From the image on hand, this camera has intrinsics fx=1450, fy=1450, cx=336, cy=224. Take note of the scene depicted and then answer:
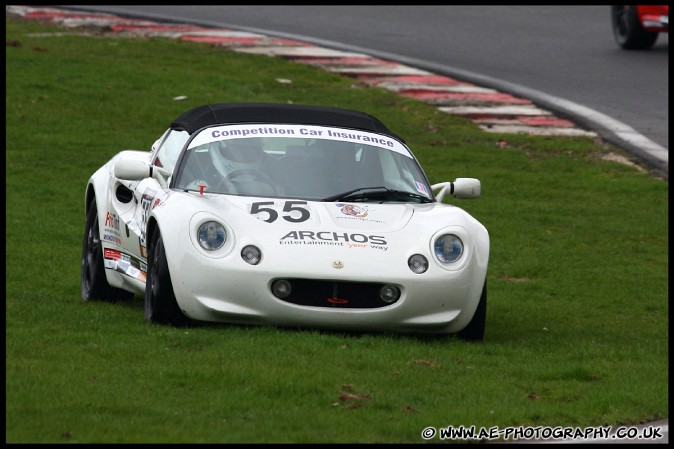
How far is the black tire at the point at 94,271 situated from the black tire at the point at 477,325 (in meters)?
2.62

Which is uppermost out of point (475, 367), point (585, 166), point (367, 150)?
point (367, 150)

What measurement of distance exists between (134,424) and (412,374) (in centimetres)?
174

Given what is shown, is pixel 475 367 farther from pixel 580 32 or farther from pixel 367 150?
pixel 580 32

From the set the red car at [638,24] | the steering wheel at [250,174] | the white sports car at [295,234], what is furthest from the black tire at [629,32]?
the steering wheel at [250,174]

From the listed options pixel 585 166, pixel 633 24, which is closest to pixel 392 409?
pixel 585 166

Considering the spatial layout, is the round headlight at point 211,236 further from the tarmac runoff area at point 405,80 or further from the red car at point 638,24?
the red car at point 638,24

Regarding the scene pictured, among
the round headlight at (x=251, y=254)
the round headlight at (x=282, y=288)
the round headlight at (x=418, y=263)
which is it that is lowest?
the round headlight at (x=282, y=288)

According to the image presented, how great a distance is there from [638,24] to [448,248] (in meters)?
15.5

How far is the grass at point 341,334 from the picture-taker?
6.21 meters

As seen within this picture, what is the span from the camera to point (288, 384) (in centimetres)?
666

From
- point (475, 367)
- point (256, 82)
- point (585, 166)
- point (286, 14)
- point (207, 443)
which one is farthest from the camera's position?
point (286, 14)

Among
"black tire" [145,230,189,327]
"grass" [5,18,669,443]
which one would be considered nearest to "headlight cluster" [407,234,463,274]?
"grass" [5,18,669,443]

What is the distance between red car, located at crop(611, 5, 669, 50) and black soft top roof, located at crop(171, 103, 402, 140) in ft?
44.2

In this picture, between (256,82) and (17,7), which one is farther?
(17,7)
